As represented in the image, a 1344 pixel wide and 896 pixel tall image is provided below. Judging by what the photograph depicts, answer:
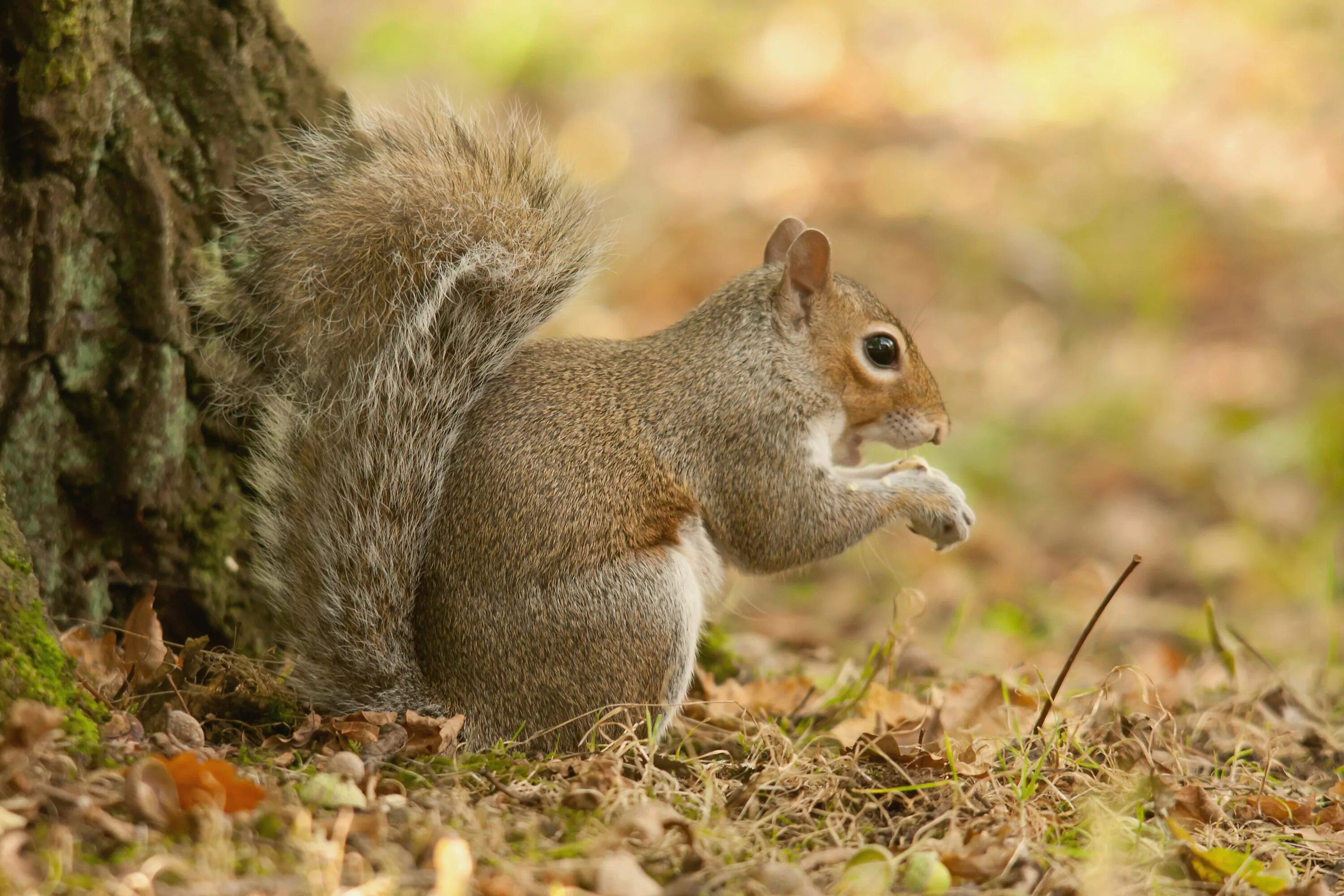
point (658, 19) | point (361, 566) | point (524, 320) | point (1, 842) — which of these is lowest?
point (1, 842)

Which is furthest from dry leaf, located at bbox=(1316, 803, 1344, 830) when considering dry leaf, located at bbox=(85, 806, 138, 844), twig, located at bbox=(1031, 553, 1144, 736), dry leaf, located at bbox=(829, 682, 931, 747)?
dry leaf, located at bbox=(85, 806, 138, 844)

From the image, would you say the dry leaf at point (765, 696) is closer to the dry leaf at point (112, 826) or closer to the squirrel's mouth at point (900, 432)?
the squirrel's mouth at point (900, 432)

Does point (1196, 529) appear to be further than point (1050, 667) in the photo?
Yes

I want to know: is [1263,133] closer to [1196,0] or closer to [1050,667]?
[1196,0]

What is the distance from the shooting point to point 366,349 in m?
2.38

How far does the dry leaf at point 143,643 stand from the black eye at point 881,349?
1643 mm

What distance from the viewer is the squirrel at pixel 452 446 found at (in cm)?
236

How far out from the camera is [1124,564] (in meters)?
4.76

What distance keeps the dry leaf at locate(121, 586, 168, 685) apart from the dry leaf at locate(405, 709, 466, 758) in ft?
1.57

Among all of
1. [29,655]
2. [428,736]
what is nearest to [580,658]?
[428,736]

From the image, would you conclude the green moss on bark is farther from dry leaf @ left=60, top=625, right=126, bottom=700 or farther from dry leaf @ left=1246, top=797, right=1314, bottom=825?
dry leaf @ left=1246, top=797, right=1314, bottom=825

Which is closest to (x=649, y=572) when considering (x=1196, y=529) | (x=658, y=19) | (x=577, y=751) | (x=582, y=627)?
(x=582, y=627)

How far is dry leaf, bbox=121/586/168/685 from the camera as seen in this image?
2312mm

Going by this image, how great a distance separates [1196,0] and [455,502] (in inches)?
329
